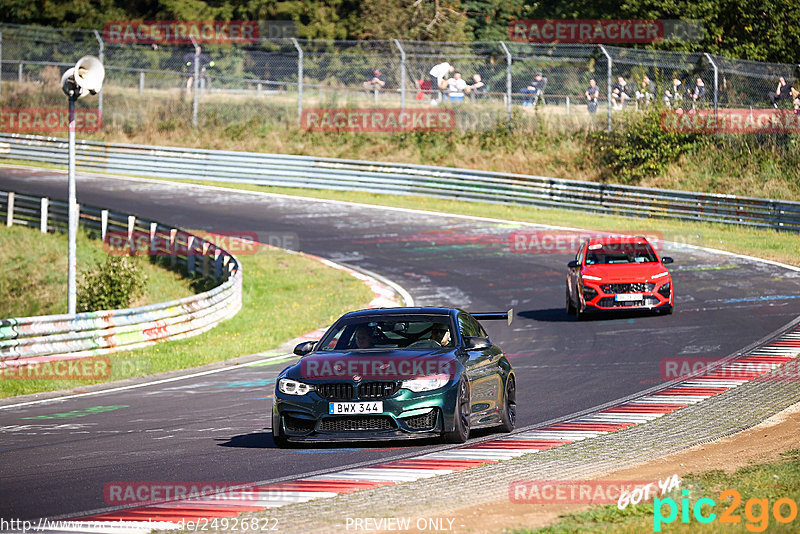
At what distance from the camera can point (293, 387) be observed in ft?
33.6

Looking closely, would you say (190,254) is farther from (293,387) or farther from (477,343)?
(293,387)

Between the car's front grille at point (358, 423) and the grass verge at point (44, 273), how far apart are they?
57.7ft

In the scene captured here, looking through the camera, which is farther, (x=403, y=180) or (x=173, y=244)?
(x=403, y=180)

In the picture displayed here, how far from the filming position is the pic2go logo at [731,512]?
7066 mm

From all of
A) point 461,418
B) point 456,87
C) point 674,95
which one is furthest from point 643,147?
point 461,418

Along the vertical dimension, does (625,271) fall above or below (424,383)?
below

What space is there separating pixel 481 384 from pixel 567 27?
146 ft

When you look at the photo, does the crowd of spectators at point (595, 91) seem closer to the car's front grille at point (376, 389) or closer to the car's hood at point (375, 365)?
the car's hood at point (375, 365)

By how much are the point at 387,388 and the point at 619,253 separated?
1262cm

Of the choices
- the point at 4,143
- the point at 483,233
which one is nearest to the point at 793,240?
the point at 483,233

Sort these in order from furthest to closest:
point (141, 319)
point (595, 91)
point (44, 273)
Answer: point (595, 91) < point (44, 273) < point (141, 319)

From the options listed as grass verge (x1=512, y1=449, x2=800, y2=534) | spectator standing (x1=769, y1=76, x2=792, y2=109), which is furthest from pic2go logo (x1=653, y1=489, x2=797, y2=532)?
spectator standing (x1=769, y1=76, x2=792, y2=109)

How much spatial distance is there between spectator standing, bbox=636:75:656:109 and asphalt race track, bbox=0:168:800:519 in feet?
21.0

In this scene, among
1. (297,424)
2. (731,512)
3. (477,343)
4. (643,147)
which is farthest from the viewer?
(643,147)
